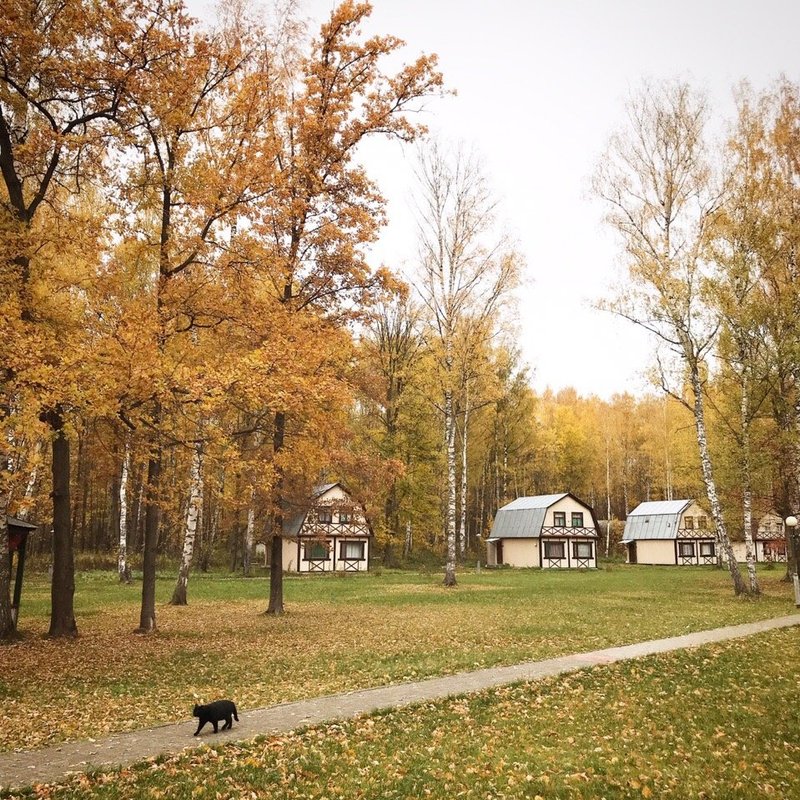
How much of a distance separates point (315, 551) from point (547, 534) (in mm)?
17275

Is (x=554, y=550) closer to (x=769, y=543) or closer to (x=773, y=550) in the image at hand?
(x=769, y=543)

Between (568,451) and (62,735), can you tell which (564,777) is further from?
(568,451)

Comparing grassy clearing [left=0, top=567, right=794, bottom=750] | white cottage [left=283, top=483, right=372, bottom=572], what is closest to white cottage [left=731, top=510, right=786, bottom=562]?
grassy clearing [left=0, top=567, right=794, bottom=750]

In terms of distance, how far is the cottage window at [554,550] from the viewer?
47.6 m

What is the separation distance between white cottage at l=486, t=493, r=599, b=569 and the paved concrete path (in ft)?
117

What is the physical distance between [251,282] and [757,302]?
17755 mm

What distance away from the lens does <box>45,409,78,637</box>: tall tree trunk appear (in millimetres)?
13414

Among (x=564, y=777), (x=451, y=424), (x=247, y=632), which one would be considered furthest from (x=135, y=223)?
(x=451, y=424)

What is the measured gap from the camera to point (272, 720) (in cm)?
775

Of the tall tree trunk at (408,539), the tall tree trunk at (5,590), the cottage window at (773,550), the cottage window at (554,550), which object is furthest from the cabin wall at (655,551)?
the tall tree trunk at (5,590)

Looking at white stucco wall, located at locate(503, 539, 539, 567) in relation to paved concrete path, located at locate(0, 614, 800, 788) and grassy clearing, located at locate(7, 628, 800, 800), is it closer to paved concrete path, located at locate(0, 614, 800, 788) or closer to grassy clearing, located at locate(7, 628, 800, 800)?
paved concrete path, located at locate(0, 614, 800, 788)

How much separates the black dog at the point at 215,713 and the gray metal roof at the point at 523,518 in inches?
1638

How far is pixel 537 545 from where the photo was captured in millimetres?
47344

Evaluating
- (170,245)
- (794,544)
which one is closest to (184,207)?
(170,245)
